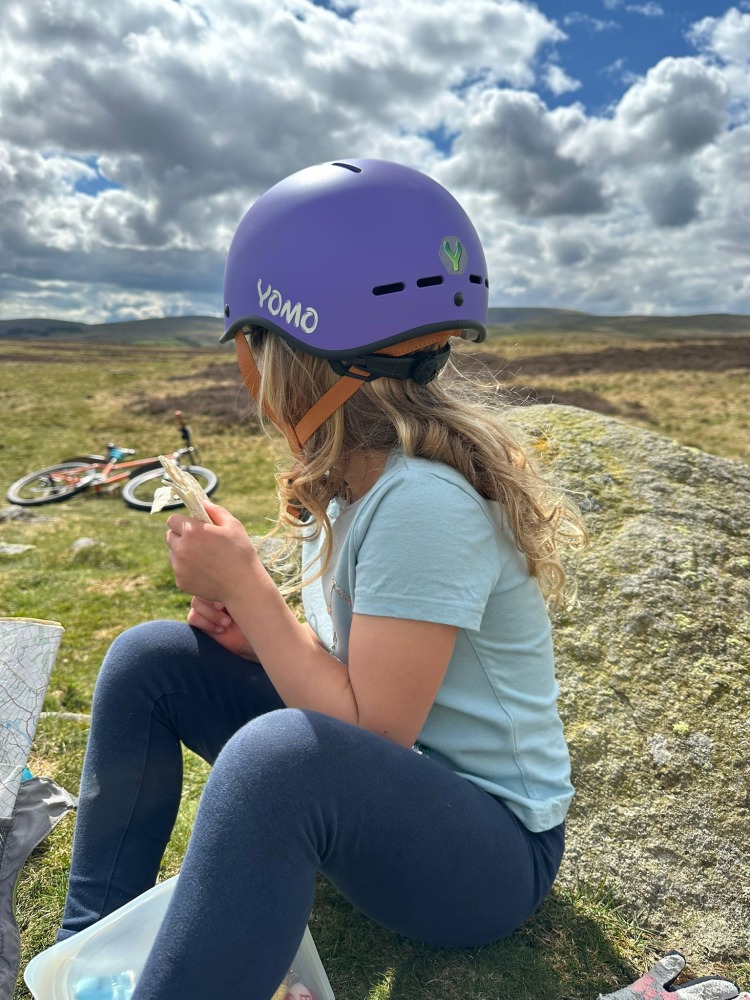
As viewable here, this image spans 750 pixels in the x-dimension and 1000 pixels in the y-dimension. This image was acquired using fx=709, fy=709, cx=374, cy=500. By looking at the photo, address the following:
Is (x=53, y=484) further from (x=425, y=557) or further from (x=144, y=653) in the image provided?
(x=425, y=557)

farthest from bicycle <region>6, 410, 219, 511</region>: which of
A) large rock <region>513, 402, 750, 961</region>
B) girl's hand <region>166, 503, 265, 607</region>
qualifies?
girl's hand <region>166, 503, 265, 607</region>

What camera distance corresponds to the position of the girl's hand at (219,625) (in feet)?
8.33

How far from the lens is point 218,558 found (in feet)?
6.88

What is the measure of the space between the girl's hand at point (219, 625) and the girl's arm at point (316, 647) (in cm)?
35

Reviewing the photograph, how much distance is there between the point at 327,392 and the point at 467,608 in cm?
85

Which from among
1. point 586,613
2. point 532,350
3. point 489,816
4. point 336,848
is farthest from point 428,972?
point 532,350

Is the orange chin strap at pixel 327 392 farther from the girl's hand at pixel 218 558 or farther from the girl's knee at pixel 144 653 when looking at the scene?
the girl's knee at pixel 144 653

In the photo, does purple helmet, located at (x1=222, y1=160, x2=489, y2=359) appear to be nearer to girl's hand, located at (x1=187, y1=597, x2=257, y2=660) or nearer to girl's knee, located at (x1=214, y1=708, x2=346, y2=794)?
girl's hand, located at (x1=187, y1=597, x2=257, y2=660)

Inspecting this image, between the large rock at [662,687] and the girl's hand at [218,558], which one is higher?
the girl's hand at [218,558]

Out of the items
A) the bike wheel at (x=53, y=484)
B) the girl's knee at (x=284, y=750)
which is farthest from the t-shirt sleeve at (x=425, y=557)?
the bike wheel at (x=53, y=484)

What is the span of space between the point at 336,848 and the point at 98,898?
3.24 ft

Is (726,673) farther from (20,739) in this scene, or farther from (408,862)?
(20,739)

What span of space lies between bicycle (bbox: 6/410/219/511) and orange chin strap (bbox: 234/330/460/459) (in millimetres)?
11751

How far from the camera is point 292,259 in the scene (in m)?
2.43
